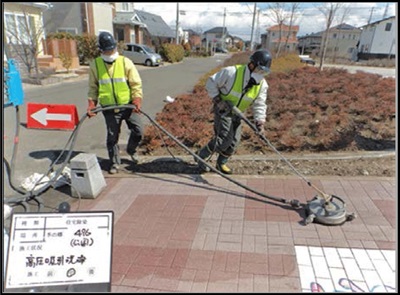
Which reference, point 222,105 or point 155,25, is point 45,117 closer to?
point 222,105

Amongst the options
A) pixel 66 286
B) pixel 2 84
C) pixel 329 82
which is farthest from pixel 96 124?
pixel 329 82

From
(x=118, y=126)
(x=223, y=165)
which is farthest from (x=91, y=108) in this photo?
(x=223, y=165)

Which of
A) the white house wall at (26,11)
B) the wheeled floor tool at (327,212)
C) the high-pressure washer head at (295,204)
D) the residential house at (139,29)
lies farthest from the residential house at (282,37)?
the residential house at (139,29)

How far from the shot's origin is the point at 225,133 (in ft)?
13.2

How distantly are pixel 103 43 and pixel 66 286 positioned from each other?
2890 mm

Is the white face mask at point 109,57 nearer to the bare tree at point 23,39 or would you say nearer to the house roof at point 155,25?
the bare tree at point 23,39

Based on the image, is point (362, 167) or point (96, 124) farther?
A: point (96, 124)

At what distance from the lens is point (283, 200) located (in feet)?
11.4

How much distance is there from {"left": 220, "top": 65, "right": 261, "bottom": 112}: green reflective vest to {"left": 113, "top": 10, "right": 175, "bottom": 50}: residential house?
3069 centimetres

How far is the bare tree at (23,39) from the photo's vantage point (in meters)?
13.0

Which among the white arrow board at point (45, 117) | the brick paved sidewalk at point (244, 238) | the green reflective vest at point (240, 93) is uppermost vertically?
the green reflective vest at point (240, 93)

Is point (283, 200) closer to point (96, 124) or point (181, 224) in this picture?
point (181, 224)

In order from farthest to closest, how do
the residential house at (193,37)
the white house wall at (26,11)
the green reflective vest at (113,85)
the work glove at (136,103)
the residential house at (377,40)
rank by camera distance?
the residential house at (193,37)
the residential house at (377,40)
the white house wall at (26,11)
the work glove at (136,103)
the green reflective vest at (113,85)

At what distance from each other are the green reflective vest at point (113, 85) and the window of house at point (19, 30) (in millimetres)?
11730
